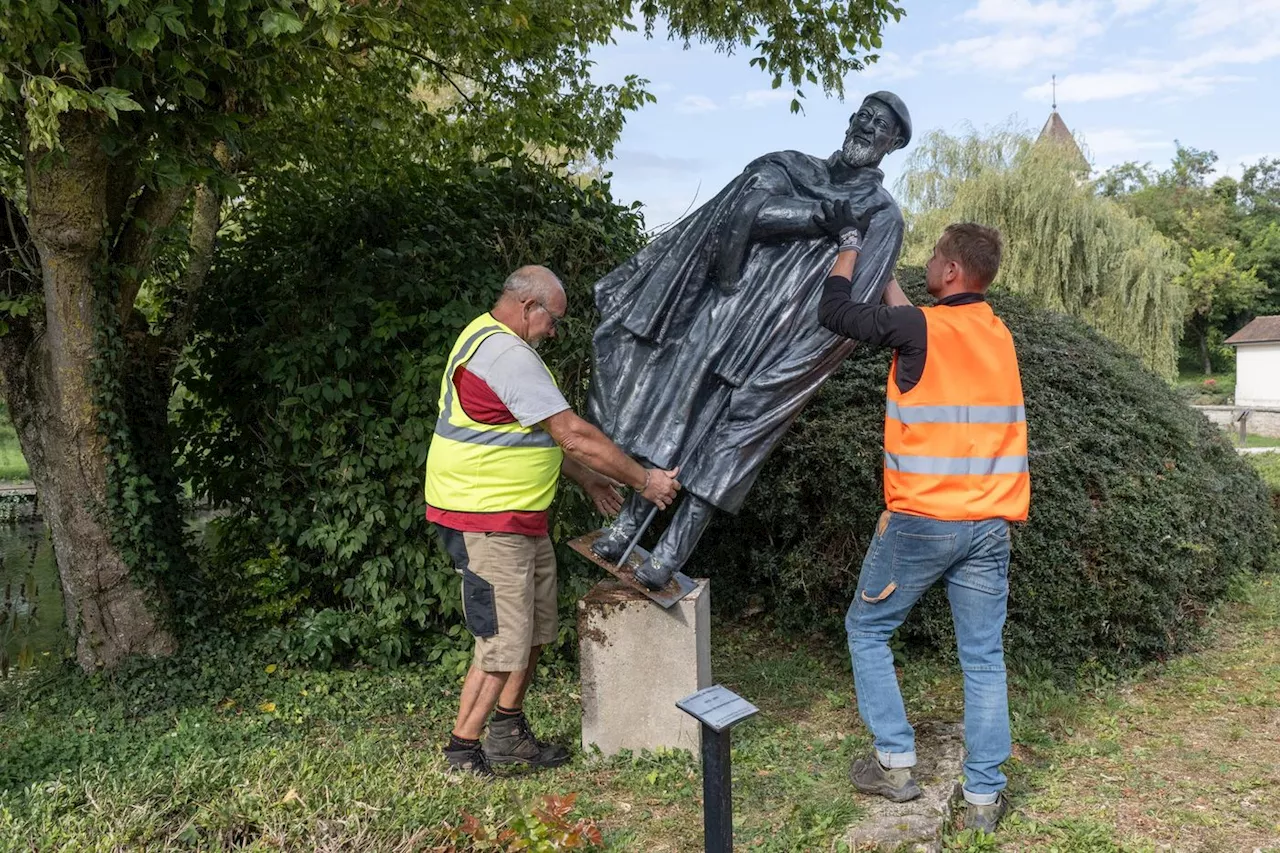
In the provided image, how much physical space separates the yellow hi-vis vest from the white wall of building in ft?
131

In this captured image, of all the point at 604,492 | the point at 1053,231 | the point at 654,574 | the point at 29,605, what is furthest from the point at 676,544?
the point at 1053,231

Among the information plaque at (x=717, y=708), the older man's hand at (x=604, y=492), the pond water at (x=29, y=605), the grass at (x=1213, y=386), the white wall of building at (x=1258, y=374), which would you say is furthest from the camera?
the grass at (x=1213, y=386)

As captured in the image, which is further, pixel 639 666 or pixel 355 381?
pixel 355 381

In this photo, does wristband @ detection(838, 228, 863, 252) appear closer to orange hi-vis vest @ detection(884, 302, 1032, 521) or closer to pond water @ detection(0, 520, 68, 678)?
orange hi-vis vest @ detection(884, 302, 1032, 521)

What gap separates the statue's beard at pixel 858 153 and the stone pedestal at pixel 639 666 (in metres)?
1.78

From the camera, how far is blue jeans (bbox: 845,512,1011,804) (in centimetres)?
314

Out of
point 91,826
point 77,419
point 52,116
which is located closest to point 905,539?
point 91,826

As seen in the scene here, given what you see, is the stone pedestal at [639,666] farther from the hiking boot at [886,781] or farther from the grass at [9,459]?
the grass at [9,459]

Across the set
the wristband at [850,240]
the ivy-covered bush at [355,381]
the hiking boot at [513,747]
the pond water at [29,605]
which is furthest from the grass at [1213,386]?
the hiking boot at [513,747]

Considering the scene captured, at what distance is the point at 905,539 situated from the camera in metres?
3.19

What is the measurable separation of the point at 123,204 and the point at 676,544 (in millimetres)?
3223

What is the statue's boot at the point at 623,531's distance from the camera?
3877 millimetres

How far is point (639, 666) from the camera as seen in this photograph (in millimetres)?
3932

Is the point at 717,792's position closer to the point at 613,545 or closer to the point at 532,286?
the point at 613,545
